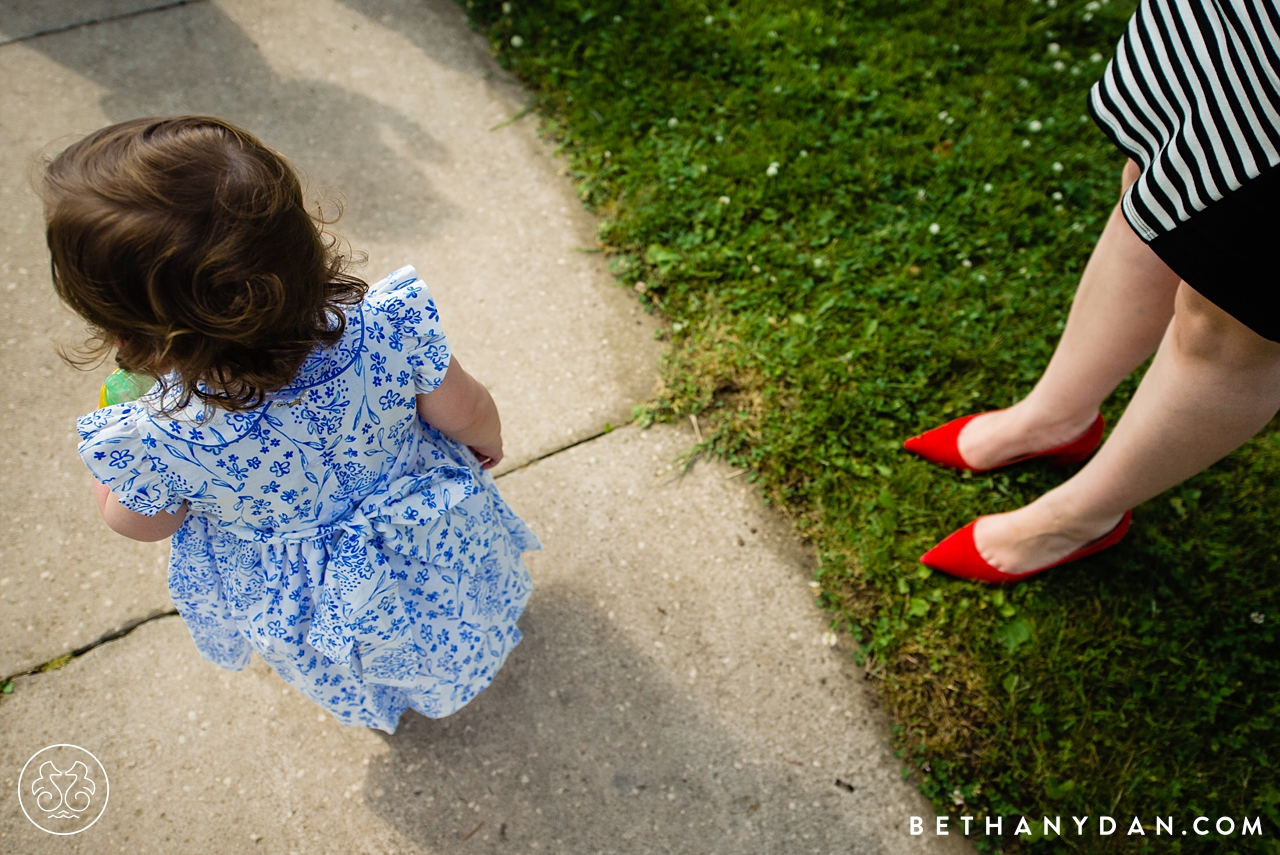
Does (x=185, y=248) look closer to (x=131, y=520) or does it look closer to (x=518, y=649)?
(x=131, y=520)

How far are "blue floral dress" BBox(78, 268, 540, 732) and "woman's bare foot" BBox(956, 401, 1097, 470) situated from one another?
1444 mm

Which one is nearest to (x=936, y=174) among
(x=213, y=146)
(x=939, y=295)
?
(x=939, y=295)

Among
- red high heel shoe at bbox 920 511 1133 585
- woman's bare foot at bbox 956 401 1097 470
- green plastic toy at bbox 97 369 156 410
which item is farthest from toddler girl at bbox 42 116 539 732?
woman's bare foot at bbox 956 401 1097 470

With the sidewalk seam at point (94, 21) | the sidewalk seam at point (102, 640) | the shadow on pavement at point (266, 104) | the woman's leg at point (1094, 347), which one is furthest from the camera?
the sidewalk seam at point (94, 21)

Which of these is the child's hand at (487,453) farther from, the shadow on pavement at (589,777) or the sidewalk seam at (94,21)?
the sidewalk seam at (94,21)

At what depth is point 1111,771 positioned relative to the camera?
1.99 m

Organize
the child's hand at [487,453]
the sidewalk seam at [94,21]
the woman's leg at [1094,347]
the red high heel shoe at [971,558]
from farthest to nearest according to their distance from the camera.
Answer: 1. the sidewalk seam at [94,21]
2. the red high heel shoe at [971,558]
3. the woman's leg at [1094,347]
4. the child's hand at [487,453]

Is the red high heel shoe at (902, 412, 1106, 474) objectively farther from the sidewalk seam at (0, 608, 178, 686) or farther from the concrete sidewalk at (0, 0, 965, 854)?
the sidewalk seam at (0, 608, 178, 686)

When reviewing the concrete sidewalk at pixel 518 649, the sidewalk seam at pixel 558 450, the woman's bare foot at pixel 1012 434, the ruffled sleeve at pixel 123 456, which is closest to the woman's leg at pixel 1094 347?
the woman's bare foot at pixel 1012 434

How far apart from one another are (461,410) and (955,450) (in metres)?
1.65

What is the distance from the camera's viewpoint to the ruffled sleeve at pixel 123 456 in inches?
45.8

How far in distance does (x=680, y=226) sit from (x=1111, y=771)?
218cm

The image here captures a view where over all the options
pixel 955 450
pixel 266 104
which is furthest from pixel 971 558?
pixel 266 104

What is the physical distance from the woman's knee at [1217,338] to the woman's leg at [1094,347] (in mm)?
342
